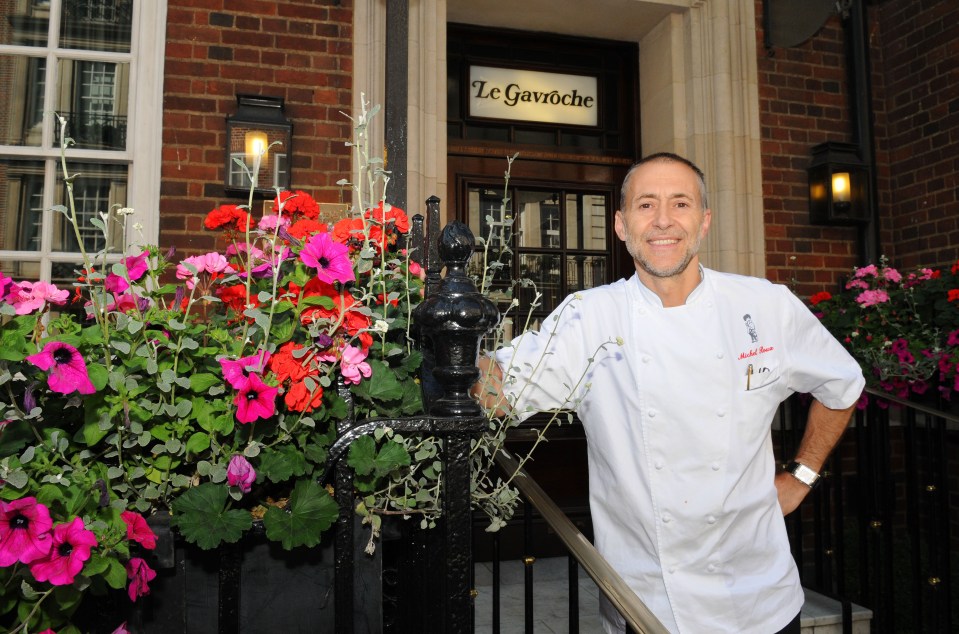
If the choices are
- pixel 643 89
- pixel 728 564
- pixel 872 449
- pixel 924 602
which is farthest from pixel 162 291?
pixel 924 602

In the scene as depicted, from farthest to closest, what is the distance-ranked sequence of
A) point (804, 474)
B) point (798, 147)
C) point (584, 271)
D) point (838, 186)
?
point (584, 271) → point (798, 147) → point (838, 186) → point (804, 474)

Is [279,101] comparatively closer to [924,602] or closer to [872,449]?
[872,449]

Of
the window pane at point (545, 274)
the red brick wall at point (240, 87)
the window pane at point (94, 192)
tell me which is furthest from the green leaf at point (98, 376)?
the window pane at point (545, 274)

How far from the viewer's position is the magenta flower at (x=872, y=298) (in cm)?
377

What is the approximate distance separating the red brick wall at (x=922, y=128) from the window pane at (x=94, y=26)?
15.8 feet

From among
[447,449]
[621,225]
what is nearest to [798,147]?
[621,225]

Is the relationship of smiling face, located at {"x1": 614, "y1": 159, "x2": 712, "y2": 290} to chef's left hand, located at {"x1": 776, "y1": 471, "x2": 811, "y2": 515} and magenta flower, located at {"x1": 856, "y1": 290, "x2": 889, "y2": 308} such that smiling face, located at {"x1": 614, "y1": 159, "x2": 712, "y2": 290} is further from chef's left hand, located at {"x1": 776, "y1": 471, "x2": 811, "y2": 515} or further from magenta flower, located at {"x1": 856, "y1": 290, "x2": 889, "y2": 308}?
magenta flower, located at {"x1": 856, "y1": 290, "x2": 889, "y2": 308}

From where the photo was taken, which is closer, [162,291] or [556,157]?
[162,291]

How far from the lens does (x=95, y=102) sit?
358 centimetres

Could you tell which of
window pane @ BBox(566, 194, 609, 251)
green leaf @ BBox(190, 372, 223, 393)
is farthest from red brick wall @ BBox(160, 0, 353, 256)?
green leaf @ BBox(190, 372, 223, 393)

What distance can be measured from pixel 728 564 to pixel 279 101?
3.03 m

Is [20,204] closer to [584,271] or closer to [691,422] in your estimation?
[584,271]

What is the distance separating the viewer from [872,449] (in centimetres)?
310

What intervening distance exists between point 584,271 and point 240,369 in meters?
3.60
